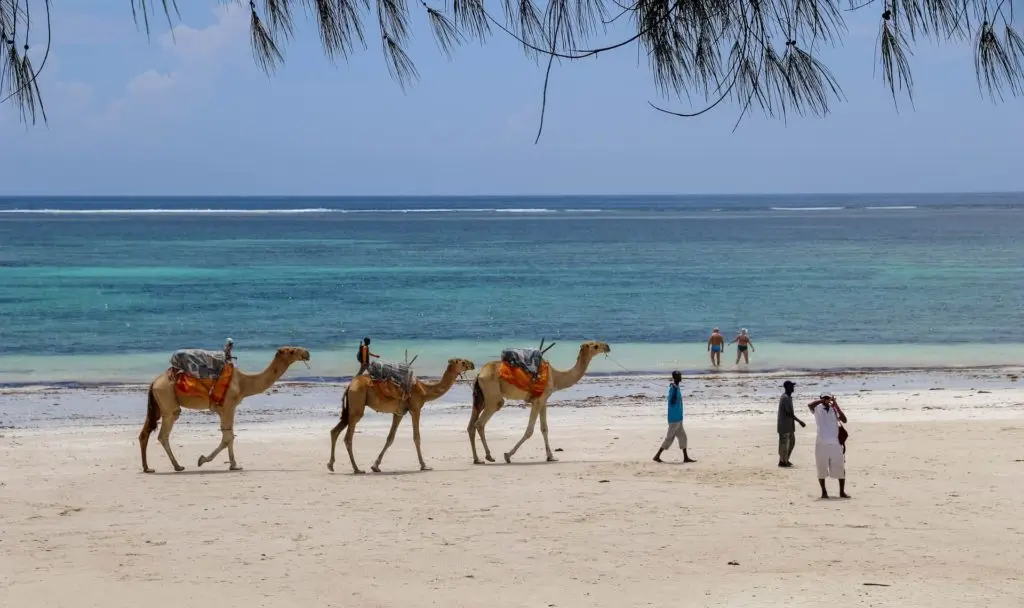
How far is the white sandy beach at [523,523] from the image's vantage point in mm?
9695

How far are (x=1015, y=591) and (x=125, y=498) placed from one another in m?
8.90

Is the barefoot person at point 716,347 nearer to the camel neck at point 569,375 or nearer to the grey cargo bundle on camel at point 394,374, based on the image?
the camel neck at point 569,375

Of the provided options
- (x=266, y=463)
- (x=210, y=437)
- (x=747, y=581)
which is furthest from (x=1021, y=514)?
(x=210, y=437)

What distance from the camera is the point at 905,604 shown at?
30.3ft

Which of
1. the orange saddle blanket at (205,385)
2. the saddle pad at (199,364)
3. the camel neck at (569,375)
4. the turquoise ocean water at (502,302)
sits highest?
the saddle pad at (199,364)

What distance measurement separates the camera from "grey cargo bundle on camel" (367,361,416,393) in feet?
49.0

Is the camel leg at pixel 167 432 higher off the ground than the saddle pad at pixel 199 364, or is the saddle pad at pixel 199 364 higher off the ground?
the saddle pad at pixel 199 364

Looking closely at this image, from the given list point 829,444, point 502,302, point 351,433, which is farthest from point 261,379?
point 502,302

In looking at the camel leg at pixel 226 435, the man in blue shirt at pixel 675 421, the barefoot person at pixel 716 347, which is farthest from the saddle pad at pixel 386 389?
the barefoot person at pixel 716 347

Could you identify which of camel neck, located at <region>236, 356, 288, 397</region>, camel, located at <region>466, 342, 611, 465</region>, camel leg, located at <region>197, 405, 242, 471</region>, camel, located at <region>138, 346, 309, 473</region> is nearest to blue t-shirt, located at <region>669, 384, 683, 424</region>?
camel, located at <region>466, 342, 611, 465</region>

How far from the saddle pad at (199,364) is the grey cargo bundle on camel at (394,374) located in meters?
1.79

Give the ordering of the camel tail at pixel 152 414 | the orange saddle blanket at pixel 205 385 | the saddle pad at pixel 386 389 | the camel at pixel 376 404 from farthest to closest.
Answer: the saddle pad at pixel 386 389 < the camel at pixel 376 404 < the camel tail at pixel 152 414 < the orange saddle blanket at pixel 205 385

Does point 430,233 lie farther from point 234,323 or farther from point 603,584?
point 603,584

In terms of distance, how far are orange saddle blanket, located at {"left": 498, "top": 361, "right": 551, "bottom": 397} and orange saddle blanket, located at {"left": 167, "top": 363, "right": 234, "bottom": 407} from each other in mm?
3392
